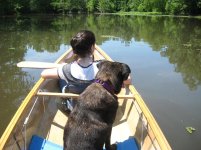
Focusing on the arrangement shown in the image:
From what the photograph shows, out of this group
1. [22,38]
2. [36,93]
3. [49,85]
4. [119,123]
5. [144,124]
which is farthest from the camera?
[22,38]

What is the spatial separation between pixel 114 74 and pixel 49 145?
4.18 ft

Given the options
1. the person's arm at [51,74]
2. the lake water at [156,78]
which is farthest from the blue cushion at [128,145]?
the lake water at [156,78]

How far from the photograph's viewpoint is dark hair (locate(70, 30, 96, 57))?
354cm

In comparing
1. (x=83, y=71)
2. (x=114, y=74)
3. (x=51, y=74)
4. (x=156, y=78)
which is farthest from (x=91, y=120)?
(x=156, y=78)

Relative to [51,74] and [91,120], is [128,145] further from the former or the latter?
[51,74]

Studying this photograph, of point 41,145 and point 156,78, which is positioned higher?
point 41,145

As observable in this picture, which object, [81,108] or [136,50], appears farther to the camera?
[136,50]

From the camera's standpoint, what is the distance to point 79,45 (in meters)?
→ 3.55

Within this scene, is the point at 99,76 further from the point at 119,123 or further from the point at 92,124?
the point at 119,123

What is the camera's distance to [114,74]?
3.11 metres

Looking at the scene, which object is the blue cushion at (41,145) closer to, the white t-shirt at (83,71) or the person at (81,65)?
the person at (81,65)

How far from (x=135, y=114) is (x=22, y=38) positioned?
534 inches

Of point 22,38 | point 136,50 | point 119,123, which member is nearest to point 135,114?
point 119,123

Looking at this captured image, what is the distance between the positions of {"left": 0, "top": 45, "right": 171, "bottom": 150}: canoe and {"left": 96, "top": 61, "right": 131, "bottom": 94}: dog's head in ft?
2.23
